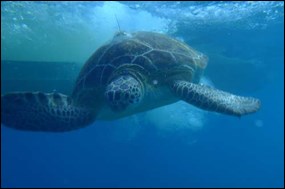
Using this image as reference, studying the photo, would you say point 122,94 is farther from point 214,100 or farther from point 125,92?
point 214,100

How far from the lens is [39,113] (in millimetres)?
6262

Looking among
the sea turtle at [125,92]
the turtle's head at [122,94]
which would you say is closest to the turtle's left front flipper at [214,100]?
the sea turtle at [125,92]

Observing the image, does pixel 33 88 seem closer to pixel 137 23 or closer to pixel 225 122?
pixel 137 23

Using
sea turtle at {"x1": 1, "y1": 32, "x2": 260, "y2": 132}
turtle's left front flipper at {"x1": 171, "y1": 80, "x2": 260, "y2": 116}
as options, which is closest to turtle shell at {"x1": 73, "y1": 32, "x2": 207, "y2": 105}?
sea turtle at {"x1": 1, "y1": 32, "x2": 260, "y2": 132}

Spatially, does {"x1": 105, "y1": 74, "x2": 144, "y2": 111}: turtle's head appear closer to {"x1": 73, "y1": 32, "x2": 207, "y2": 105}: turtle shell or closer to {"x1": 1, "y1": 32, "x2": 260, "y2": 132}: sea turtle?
{"x1": 1, "y1": 32, "x2": 260, "y2": 132}: sea turtle

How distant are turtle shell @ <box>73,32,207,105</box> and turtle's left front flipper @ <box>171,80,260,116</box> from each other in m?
0.67

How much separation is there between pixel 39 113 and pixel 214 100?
137 inches

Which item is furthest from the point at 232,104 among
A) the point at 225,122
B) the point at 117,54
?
the point at 225,122

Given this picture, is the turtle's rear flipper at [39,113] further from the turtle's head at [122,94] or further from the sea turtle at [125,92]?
the turtle's head at [122,94]

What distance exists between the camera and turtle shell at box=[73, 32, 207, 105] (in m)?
7.27

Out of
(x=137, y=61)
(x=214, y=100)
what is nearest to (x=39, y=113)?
(x=137, y=61)

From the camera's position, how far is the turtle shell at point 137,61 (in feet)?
23.9

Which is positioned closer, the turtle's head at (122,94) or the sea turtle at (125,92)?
the turtle's head at (122,94)

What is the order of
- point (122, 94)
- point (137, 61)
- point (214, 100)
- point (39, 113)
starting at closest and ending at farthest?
point (122, 94) → point (39, 113) → point (214, 100) → point (137, 61)
